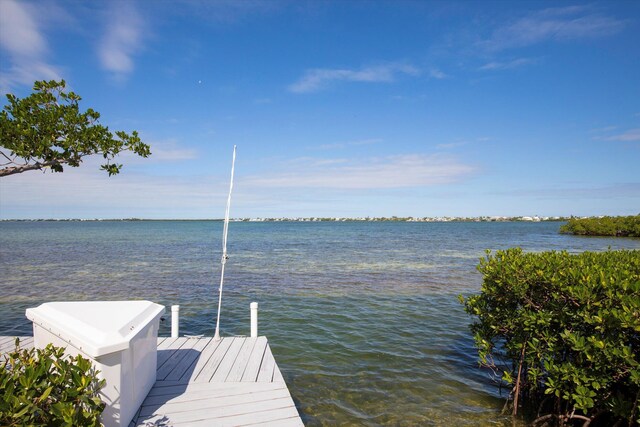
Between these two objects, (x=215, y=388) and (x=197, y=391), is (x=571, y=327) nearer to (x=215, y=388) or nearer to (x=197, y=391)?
(x=215, y=388)

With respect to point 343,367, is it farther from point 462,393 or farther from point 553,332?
point 553,332

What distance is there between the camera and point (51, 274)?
26641mm

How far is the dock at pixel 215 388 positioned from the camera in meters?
5.48

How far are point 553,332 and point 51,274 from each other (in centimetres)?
3196

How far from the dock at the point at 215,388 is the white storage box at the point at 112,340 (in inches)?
19.2

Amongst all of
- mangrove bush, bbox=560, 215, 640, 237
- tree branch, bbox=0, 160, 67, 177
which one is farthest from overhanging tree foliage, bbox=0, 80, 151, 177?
mangrove bush, bbox=560, 215, 640, 237

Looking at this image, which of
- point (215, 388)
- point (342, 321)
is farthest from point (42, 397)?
point (342, 321)

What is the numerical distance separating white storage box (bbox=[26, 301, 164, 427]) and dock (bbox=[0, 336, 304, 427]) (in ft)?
1.60

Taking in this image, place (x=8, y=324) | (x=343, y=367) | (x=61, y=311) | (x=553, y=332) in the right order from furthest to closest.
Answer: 1. (x=8, y=324)
2. (x=343, y=367)
3. (x=553, y=332)
4. (x=61, y=311)

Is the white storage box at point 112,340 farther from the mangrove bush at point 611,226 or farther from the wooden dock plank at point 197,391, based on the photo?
the mangrove bush at point 611,226

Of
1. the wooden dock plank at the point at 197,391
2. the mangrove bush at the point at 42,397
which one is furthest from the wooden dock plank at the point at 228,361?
the mangrove bush at the point at 42,397

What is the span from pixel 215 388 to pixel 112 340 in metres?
2.63

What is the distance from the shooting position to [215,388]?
256 inches

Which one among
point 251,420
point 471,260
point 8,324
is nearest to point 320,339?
point 251,420
